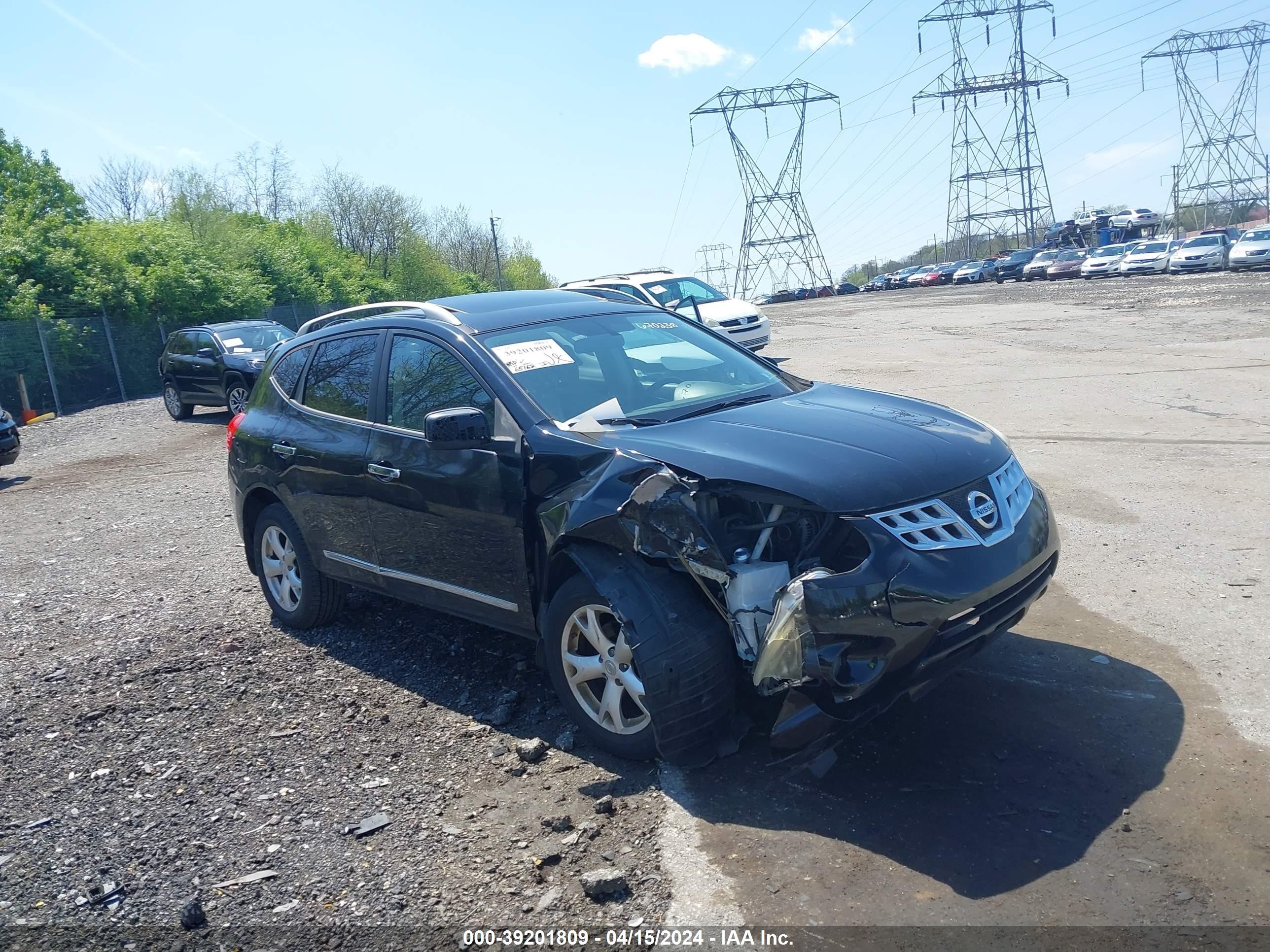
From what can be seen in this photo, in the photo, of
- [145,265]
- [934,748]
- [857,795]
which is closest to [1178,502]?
[934,748]

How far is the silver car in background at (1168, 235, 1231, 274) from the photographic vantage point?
40.5 metres

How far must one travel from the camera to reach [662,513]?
151 inches

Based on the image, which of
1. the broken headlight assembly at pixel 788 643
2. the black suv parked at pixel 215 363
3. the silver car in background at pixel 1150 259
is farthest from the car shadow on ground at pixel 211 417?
the silver car in background at pixel 1150 259

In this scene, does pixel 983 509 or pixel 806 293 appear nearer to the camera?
pixel 983 509

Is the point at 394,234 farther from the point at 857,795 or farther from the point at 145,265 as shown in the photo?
the point at 857,795

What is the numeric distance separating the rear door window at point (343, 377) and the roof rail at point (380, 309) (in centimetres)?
22

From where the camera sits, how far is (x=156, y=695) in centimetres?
548

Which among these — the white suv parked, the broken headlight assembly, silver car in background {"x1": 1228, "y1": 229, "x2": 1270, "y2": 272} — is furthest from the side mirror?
silver car in background {"x1": 1228, "y1": 229, "x2": 1270, "y2": 272}

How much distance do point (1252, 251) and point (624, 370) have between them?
39.7m

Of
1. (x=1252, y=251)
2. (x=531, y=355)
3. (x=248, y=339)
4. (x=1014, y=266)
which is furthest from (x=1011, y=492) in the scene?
(x=1014, y=266)

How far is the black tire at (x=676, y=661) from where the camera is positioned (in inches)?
150

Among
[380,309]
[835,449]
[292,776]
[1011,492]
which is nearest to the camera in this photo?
[835,449]

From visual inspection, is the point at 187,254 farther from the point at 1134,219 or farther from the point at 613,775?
the point at 1134,219

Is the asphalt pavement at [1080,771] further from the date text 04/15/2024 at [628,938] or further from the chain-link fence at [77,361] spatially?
the chain-link fence at [77,361]
